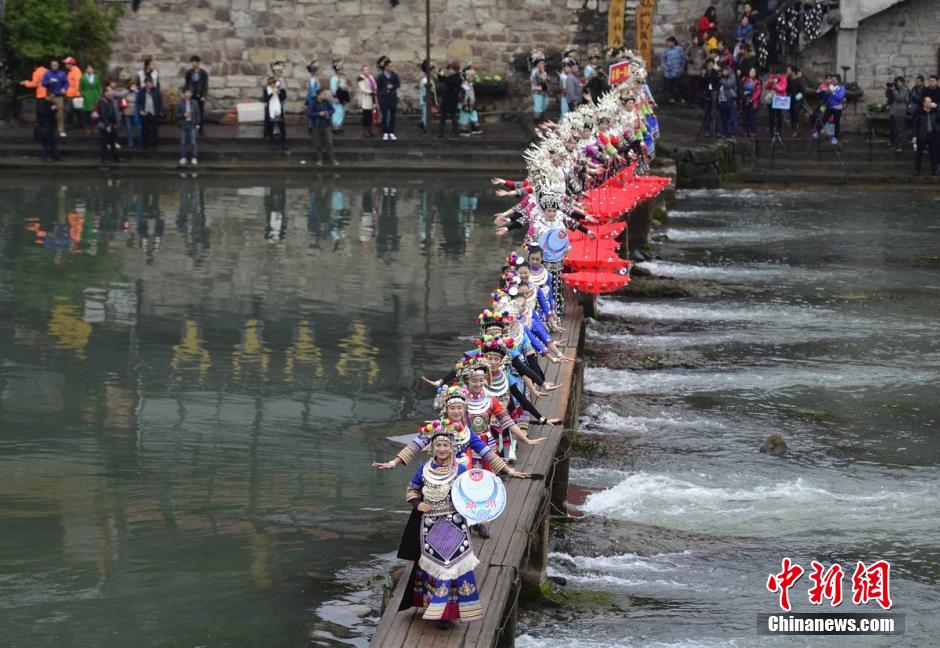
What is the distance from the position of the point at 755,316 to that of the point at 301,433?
970 cm

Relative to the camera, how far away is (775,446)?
58.9 ft

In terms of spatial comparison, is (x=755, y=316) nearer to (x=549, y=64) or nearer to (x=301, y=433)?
(x=301, y=433)

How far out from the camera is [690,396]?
20.5 metres

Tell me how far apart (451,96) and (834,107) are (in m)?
9.53

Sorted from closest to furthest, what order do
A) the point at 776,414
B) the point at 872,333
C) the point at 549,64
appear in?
the point at 776,414
the point at 872,333
the point at 549,64

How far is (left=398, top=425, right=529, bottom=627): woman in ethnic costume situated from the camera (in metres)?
10.9

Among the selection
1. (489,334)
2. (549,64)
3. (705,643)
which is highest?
(549,64)

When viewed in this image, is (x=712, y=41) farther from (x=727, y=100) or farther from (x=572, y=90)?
(x=572, y=90)

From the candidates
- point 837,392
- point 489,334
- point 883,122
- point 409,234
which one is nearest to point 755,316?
point 837,392

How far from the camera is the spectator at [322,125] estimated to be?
127 feet

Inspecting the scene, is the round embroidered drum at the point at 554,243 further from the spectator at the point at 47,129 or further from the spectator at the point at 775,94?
the spectator at the point at 47,129

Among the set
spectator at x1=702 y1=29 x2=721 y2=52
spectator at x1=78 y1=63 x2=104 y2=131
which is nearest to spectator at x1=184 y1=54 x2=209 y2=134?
spectator at x1=78 y1=63 x2=104 y2=131

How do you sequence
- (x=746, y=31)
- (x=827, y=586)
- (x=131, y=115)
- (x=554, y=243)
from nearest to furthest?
1. (x=827, y=586)
2. (x=554, y=243)
3. (x=131, y=115)
4. (x=746, y=31)

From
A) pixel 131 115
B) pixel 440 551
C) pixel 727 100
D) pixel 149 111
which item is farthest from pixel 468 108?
pixel 440 551
